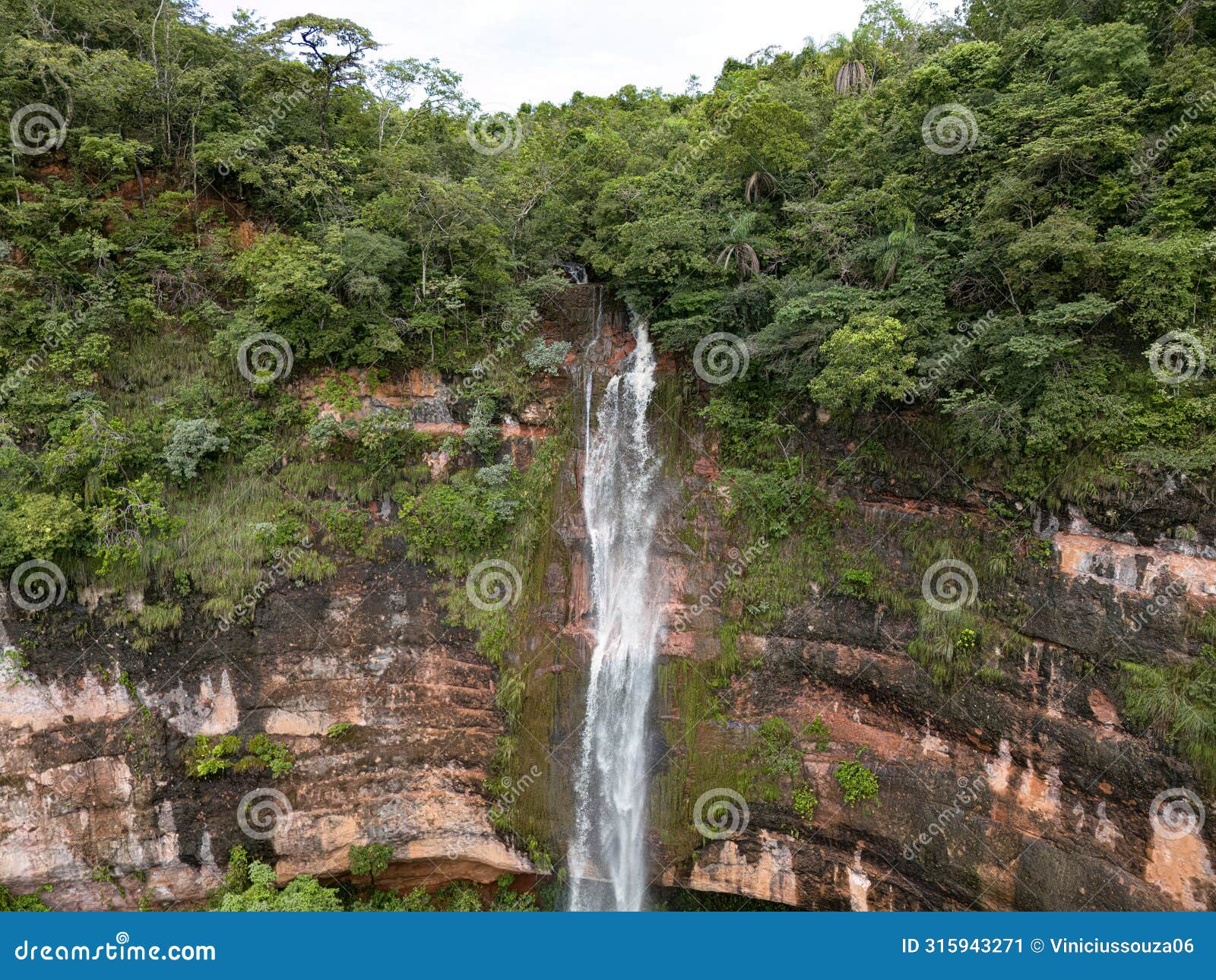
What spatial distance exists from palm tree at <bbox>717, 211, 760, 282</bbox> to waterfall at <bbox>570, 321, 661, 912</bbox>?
120 inches

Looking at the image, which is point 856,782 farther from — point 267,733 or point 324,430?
point 324,430

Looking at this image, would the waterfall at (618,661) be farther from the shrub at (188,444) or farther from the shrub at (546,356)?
the shrub at (188,444)

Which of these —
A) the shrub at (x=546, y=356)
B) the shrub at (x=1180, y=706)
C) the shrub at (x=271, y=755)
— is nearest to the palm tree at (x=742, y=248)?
the shrub at (x=546, y=356)

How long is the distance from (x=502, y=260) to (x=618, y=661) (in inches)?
364

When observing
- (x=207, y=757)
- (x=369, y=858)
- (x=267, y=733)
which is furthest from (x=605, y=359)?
(x=369, y=858)

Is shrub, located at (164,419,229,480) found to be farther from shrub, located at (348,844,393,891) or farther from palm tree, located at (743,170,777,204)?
palm tree, located at (743,170,777,204)

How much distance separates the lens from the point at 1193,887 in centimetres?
858

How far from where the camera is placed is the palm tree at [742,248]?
510 inches

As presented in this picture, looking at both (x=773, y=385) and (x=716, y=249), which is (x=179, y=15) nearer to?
(x=716, y=249)

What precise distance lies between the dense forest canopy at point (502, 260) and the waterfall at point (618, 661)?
6.16 feet

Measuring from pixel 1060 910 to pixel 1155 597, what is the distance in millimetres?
5200

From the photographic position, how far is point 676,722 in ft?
43.0

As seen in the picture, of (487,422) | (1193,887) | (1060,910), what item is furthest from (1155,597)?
(487,422)

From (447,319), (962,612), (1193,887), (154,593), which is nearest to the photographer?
(1193,887)
